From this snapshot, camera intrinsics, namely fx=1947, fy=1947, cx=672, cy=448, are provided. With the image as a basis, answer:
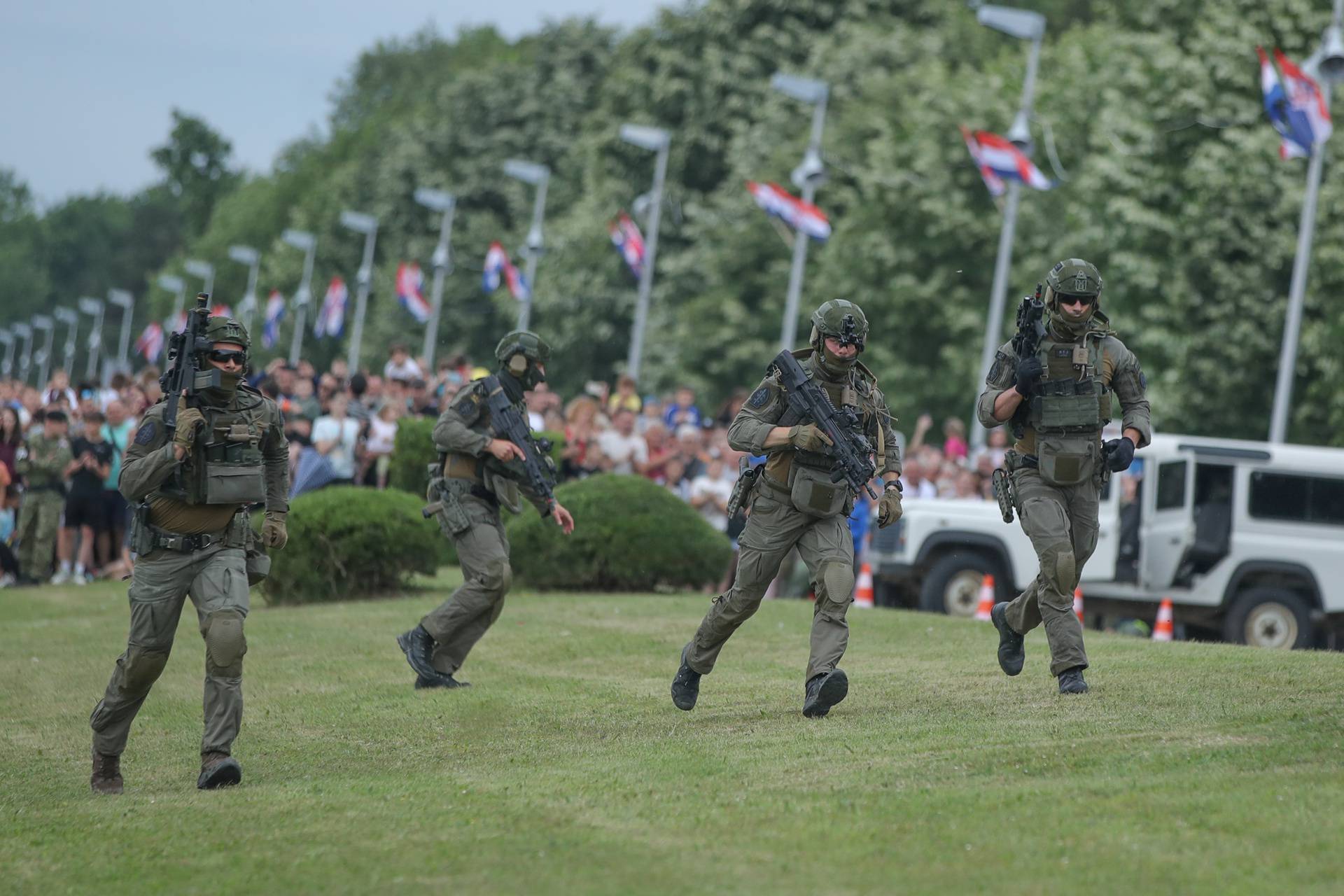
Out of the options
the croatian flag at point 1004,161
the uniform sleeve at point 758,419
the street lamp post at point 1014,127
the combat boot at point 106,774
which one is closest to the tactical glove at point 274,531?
the combat boot at point 106,774

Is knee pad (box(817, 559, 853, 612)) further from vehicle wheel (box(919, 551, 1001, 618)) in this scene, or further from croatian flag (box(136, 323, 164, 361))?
croatian flag (box(136, 323, 164, 361))

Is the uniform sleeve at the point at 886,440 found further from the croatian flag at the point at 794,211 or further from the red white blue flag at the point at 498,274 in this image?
the red white blue flag at the point at 498,274

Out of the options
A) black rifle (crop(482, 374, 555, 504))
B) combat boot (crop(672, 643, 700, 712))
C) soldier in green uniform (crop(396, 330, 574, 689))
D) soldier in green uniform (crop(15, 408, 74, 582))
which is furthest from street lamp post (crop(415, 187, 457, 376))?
combat boot (crop(672, 643, 700, 712))

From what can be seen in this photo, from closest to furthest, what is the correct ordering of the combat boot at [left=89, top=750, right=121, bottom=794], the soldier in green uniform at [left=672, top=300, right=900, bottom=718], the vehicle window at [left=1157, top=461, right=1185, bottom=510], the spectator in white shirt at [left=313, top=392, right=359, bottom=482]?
the combat boot at [left=89, top=750, right=121, bottom=794] < the soldier in green uniform at [left=672, top=300, right=900, bottom=718] < the vehicle window at [left=1157, top=461, right=1185, bottom=510] < the spectator in white shirt at [left=313, top=392, right=359, bottom=482]

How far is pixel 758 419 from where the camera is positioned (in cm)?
995

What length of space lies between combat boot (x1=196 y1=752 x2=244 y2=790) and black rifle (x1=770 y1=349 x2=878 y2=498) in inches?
128

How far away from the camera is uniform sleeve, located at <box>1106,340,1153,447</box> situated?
33.2ft

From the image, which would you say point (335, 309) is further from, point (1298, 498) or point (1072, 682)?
point (1072, 682)

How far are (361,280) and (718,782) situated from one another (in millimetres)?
56160

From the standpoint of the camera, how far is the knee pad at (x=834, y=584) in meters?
9.84

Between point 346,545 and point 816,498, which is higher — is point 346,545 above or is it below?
below

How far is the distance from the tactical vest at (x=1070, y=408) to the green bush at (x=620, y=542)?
8707mm

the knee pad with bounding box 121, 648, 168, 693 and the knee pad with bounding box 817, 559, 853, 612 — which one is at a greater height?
the knee pad with bounding box 817, 559, 853, 612

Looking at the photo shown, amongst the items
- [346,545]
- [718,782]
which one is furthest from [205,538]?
[346,545]
